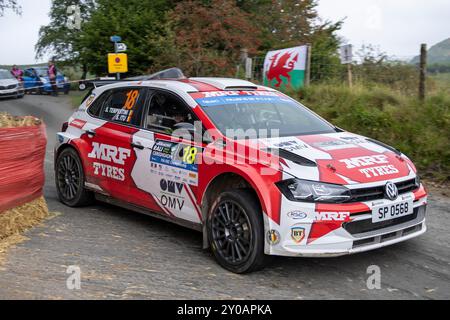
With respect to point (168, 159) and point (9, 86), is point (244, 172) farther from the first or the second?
point (9, 86)

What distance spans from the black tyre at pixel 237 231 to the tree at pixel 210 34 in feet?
44.3

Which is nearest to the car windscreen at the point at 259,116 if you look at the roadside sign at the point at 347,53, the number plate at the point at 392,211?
the number plate at the point at 392,211

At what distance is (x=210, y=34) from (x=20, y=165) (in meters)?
13.9

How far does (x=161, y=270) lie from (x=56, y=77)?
2731cm

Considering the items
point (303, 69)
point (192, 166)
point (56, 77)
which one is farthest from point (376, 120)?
point (56, 77)

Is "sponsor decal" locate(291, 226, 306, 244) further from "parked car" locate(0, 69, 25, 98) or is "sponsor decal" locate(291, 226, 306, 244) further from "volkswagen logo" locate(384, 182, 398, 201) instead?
"parked car" locate(0, 69, 25, 98)

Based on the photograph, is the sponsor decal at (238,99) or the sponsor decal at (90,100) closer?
the sponsor decal at (238,99)

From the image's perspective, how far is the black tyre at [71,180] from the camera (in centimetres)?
708

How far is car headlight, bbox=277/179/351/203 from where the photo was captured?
14.9 feet

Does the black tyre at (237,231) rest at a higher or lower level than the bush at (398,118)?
lower

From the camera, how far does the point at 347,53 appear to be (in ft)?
41.0

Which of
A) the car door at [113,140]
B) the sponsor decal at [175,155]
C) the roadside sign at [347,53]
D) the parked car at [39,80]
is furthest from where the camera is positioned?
the parked car at [39,80]

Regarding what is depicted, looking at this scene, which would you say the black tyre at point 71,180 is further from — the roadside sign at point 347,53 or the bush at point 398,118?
the roadside sign at point 347,53

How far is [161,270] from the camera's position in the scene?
195 inches
